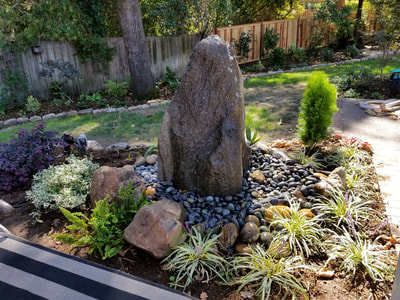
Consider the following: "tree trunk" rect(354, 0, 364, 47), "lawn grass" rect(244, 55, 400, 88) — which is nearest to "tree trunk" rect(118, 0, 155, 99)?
"lawn grass" rect(244, 55, 400, 88)

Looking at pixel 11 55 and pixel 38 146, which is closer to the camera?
pixel 38 146

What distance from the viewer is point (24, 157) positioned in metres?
4.36

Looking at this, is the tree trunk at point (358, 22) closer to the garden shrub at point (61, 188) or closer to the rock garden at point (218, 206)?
the rock garden at point (218, 206)

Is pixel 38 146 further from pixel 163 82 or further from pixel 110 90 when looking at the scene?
pixel 163 82

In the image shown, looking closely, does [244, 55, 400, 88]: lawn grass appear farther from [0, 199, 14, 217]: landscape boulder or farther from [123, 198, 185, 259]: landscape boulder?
[0, 199, 14, 217]: landscape boulder

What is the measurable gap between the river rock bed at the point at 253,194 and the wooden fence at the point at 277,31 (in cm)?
869

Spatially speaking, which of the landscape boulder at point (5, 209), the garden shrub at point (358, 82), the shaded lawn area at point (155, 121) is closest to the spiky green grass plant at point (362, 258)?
the shaded lawn area at point (155, 121)

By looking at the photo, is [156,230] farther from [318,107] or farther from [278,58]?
[278,58]

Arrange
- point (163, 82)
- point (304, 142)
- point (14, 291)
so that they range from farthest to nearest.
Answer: point (163, 82)
point (304, 142)
point (14, 291)

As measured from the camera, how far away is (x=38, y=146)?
4.34 metres

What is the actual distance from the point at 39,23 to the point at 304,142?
7984 millimetres

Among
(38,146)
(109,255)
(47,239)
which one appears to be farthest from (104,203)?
(38,146)

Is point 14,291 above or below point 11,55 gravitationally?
below

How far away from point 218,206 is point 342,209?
1369 mm
